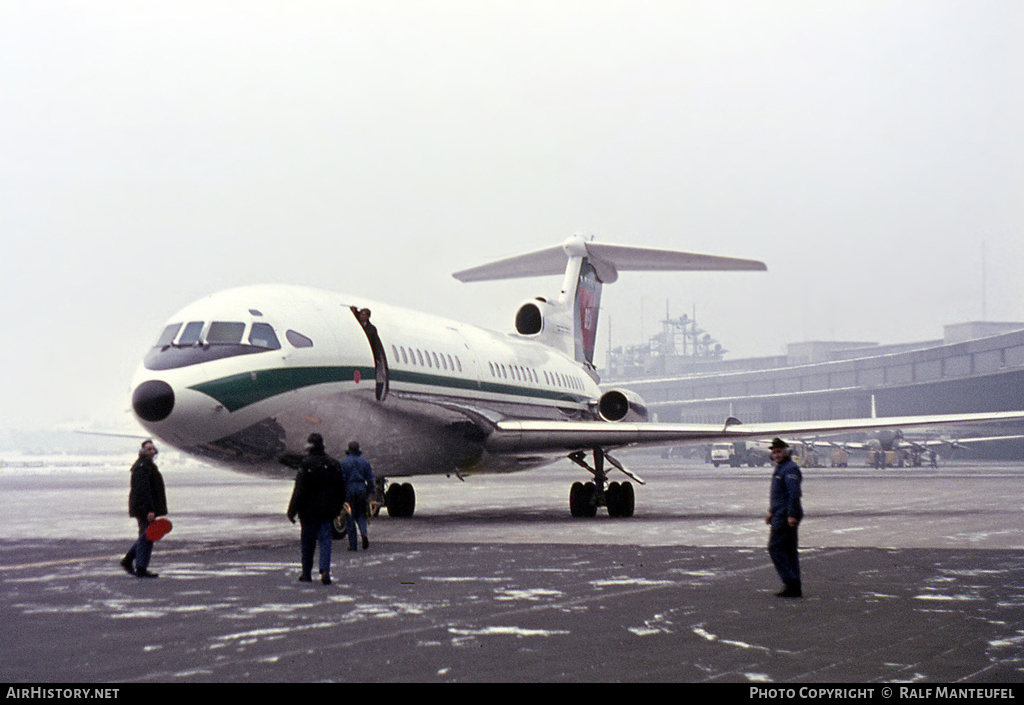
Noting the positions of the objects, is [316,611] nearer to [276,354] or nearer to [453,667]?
[453,667]

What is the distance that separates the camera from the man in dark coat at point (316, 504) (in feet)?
39.3

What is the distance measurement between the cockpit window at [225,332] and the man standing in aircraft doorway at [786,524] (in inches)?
348

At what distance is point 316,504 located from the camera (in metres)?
12.1

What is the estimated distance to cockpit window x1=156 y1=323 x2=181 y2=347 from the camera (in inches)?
669

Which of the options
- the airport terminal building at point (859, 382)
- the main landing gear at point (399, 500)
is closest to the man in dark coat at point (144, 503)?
the main landing gear at point (399, 500)

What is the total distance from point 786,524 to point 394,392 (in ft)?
32.6

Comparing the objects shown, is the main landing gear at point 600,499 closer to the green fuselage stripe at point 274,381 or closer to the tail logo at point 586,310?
the green fuselage stripe at point 274,381

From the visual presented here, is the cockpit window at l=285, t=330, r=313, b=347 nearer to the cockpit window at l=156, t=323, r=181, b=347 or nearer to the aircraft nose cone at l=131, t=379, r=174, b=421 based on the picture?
the cockpit window at l=156, t=323, r=181, b=347

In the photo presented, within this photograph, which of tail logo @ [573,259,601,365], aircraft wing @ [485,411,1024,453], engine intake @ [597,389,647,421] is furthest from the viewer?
tail logo @ [573,259,601,365]

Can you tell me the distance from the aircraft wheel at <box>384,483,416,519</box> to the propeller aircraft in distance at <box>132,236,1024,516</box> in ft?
0.09

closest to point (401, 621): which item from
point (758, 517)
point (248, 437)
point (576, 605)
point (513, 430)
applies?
point (576, 605)

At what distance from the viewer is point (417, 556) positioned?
14586 mm

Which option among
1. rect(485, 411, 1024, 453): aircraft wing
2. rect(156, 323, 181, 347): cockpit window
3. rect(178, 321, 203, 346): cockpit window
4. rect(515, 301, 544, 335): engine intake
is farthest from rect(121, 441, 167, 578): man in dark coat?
rect(515, 301, 544, 335): engine intake

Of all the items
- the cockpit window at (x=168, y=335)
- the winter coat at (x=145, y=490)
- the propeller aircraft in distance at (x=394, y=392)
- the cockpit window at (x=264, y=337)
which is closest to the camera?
the winter coat at (x=145, y=490)
